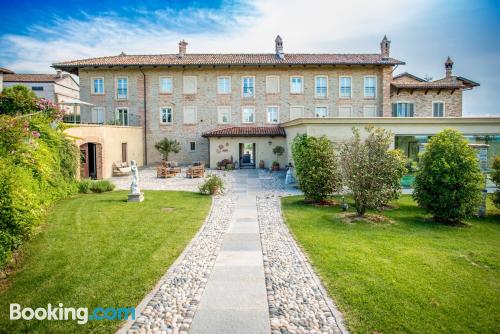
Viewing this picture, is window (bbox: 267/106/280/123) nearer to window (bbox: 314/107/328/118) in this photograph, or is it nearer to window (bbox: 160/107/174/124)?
window (bbox: 314/107/328/118)

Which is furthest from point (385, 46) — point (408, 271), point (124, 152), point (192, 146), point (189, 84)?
point (408, 271)

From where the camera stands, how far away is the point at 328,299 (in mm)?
5449

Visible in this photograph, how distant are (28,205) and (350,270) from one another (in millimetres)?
6378

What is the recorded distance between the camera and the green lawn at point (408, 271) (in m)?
4.91

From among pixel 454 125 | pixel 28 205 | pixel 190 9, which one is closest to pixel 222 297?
pixel 28 205

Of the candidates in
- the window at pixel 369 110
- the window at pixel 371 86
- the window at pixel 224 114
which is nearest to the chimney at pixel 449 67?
the window at pixel 371 86

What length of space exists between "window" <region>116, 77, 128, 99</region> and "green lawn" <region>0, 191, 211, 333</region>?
58.9 feet

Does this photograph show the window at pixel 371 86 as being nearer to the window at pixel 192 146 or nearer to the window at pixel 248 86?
the window at pixel 248 86

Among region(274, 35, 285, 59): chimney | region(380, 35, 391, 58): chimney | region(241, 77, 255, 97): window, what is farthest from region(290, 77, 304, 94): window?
region(380, 35, 391, 58): chimney

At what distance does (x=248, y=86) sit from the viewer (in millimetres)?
29109

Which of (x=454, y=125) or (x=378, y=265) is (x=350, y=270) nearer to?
(x=378, y=265)

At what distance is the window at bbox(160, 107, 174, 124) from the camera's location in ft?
95.3

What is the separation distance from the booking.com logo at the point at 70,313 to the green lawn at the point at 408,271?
3231mm

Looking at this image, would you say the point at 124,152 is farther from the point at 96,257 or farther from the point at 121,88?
the point at 96,257
